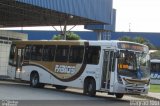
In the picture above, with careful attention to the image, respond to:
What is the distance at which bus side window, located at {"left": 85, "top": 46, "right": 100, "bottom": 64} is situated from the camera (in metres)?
23.8

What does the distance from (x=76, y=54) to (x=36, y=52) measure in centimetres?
395

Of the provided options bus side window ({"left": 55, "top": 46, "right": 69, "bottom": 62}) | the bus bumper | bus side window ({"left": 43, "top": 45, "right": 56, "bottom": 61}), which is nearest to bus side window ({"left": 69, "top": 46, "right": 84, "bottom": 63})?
bus side window ({"left": 55, "top": 46, "right": 69, "bottom": 62})

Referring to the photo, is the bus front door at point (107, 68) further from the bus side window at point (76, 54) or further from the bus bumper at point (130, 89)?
the bus side window at point (76, 54)

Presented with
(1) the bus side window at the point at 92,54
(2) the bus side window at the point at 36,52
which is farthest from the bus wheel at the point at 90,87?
(2) the bus side window at the point at 36,52

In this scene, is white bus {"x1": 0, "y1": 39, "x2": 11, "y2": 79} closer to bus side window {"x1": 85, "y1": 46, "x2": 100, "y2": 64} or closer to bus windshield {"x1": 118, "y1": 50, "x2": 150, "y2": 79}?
bus side window {"x1": 85, "y1": 46, "x2": 100, "y2": 64}

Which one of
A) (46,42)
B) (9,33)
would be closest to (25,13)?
(9,33)

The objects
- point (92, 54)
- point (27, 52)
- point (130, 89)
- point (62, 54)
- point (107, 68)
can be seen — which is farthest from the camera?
point (27, 52)

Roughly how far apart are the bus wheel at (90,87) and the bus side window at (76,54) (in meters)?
1.39

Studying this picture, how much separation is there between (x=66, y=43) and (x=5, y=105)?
35.0ft

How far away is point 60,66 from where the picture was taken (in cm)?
2625

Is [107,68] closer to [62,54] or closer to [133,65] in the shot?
[133,65]

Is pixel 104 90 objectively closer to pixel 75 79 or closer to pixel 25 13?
pixel 75 79

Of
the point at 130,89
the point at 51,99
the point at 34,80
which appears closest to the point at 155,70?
the point at 34,80

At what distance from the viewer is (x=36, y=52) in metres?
28.3
